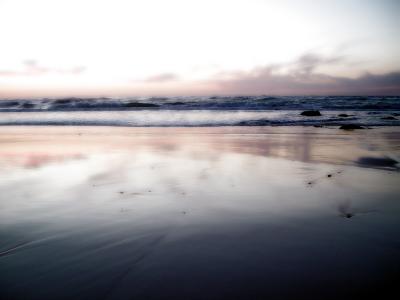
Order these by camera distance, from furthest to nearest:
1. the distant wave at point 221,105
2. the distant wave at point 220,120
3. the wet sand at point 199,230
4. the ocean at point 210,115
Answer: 1. the distant wave at point 221,105
2. the ocean at point 210,115
3. the distant wave at point 220,120
4. the wet sand at point 199,230

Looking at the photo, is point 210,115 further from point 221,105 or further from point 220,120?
point 221,105

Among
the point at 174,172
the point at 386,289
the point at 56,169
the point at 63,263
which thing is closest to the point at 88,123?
the point at 56,169

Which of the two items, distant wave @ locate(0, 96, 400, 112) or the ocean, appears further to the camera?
distant wave @ locate(0, 96, 400, 112)

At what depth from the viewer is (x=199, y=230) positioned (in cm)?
277

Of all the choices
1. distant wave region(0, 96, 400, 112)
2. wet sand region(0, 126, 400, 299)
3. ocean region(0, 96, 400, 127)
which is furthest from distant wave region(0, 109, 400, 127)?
wet sand region(0, 126, 400, 299)

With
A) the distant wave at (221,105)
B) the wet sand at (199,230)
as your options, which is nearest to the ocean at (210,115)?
the distant wave at (221,105)

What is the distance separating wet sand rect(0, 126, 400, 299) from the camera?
1.96 metres

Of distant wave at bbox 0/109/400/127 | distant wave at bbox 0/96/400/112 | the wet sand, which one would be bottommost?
the wet sand

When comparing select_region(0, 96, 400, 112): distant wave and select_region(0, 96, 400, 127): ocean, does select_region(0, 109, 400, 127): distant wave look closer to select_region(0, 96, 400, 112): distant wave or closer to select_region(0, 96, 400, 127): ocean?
select_region(0, 96, 400, 127): ocean

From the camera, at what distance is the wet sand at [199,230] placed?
1960 mm

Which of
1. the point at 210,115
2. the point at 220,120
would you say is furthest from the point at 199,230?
the point at 210,115

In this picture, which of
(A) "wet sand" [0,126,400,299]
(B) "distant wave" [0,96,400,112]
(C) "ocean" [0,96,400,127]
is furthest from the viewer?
(B) "distant wave" [0,96,400,112]

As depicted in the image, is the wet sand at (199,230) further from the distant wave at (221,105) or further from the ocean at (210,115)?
the distant wave at (221,105)

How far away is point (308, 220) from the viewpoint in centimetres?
298
